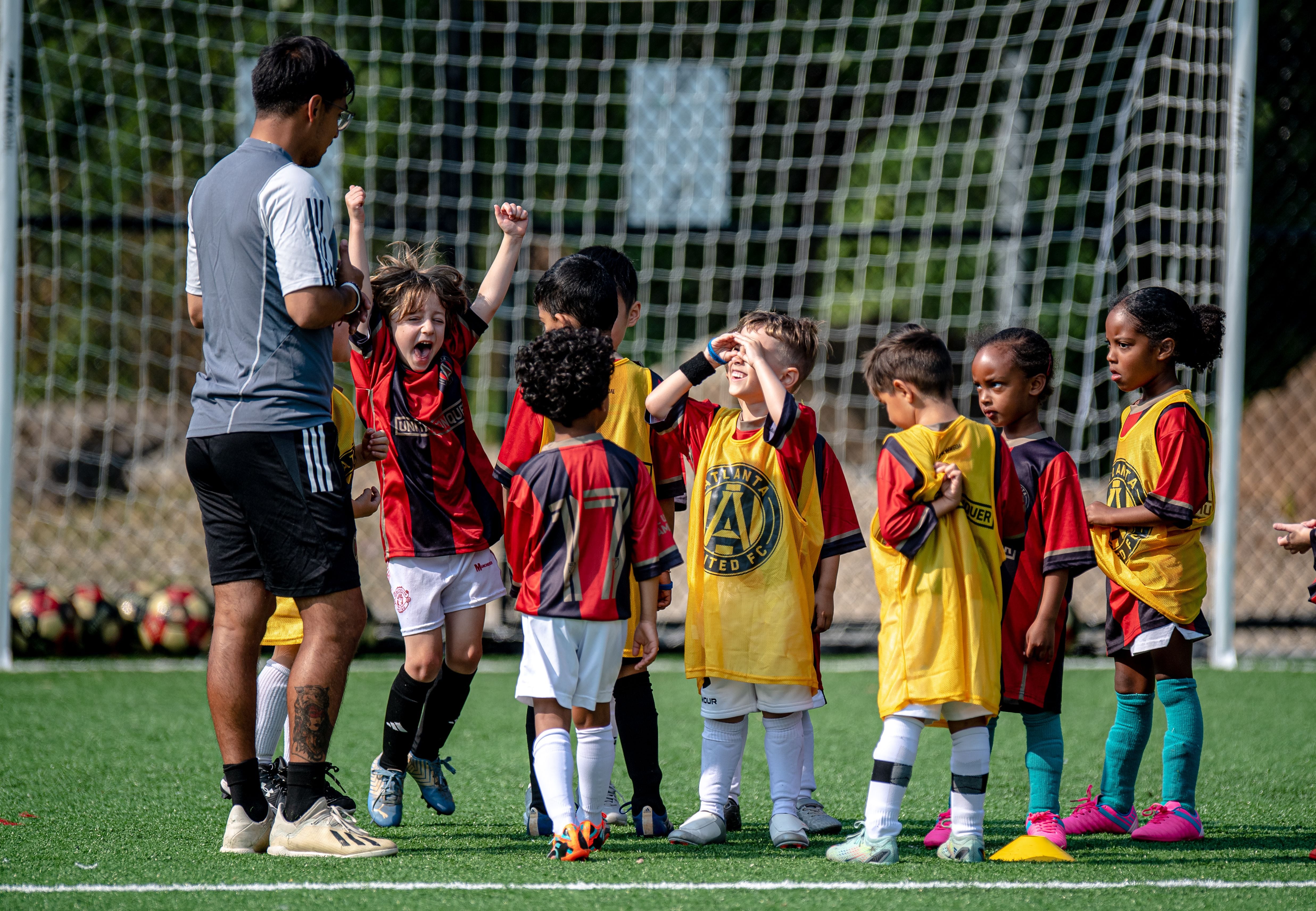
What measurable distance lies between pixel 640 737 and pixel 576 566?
2.25ft

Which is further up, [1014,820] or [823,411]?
[823,411]

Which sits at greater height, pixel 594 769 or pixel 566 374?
pixel 566 374

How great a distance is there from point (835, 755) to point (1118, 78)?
571cm

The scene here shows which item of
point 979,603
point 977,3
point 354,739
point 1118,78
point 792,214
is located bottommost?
point 354,739

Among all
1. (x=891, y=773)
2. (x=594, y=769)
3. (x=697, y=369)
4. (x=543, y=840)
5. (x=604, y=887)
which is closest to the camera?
(x=604, y=887)

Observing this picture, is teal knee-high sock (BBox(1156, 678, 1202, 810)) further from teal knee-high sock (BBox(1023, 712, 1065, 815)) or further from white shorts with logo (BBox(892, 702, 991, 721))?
white shorts with logo (BBox(892, 702, 991, 721))

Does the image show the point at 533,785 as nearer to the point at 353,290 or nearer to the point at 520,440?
the point at 520,440

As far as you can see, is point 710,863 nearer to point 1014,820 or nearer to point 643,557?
point 643,557

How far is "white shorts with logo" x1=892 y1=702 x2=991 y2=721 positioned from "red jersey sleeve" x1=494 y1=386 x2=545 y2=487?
1175mm

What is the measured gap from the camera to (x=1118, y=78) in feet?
26.8

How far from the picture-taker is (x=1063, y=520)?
3.09 m

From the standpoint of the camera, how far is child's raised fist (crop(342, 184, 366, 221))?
3250 millimetres

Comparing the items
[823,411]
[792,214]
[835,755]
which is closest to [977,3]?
[792,214]

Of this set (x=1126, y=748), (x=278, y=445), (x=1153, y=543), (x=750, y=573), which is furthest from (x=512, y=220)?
(x=1126, y=748)
